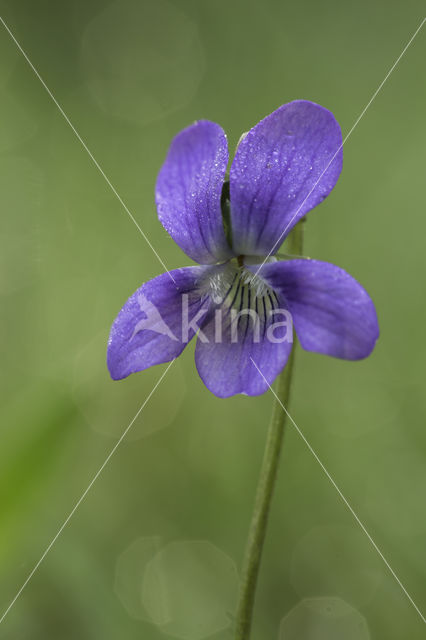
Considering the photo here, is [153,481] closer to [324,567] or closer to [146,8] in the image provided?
[324,567]

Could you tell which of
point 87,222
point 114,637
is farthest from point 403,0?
point 114,637

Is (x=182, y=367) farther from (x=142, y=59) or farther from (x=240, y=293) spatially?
(x=142, y=59)

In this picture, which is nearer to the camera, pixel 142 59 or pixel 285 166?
pixel 285 166

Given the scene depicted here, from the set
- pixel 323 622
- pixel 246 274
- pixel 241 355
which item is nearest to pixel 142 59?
pixel 246 274

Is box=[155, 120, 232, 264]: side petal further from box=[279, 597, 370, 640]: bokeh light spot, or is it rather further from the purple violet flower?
box=[279, 597, 370, 640]: bokeh light spot

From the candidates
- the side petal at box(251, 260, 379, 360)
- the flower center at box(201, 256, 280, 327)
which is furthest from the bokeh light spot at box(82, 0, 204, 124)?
the side petal at box(251, 260, 379, 360)

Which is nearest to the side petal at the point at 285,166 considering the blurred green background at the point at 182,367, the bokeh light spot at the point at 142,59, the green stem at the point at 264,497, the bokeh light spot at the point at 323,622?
the green stem at the point at 264,497
